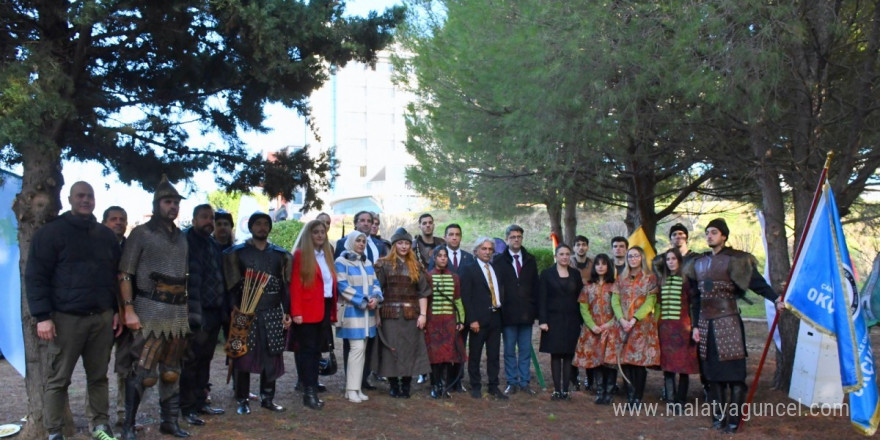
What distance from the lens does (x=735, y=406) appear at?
21.7 feet

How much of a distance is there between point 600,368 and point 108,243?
4.83 metres

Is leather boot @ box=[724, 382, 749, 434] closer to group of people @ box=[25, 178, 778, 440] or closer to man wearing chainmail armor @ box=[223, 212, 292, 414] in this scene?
group of people @ box=[25, 178, 778, 440]

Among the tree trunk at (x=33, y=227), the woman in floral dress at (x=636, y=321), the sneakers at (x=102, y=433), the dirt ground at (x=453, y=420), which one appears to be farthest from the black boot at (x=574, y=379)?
the tree trunk at (x=33, y=227)

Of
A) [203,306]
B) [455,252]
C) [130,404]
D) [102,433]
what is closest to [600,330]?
[455,252]

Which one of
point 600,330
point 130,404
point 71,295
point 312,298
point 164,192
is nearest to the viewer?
point 71,295

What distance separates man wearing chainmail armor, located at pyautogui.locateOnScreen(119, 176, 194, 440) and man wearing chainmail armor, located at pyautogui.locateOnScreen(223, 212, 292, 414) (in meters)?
0.75

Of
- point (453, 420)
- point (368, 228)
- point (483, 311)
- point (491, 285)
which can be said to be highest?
point (368, 228)

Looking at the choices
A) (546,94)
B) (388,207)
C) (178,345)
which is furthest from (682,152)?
(388,207)

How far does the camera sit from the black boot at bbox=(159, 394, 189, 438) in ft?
19.3

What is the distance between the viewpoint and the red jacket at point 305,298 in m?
6.92

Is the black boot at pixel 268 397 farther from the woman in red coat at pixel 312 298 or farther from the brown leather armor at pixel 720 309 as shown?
the brown leather armor at pixel 720 309

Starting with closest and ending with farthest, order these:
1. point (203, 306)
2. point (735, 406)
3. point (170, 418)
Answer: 1. point (170, 418)
2. point (203, 306)
3. point (735, 406)

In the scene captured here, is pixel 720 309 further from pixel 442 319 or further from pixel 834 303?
pixel 442 319

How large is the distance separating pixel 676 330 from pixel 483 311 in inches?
74.7
